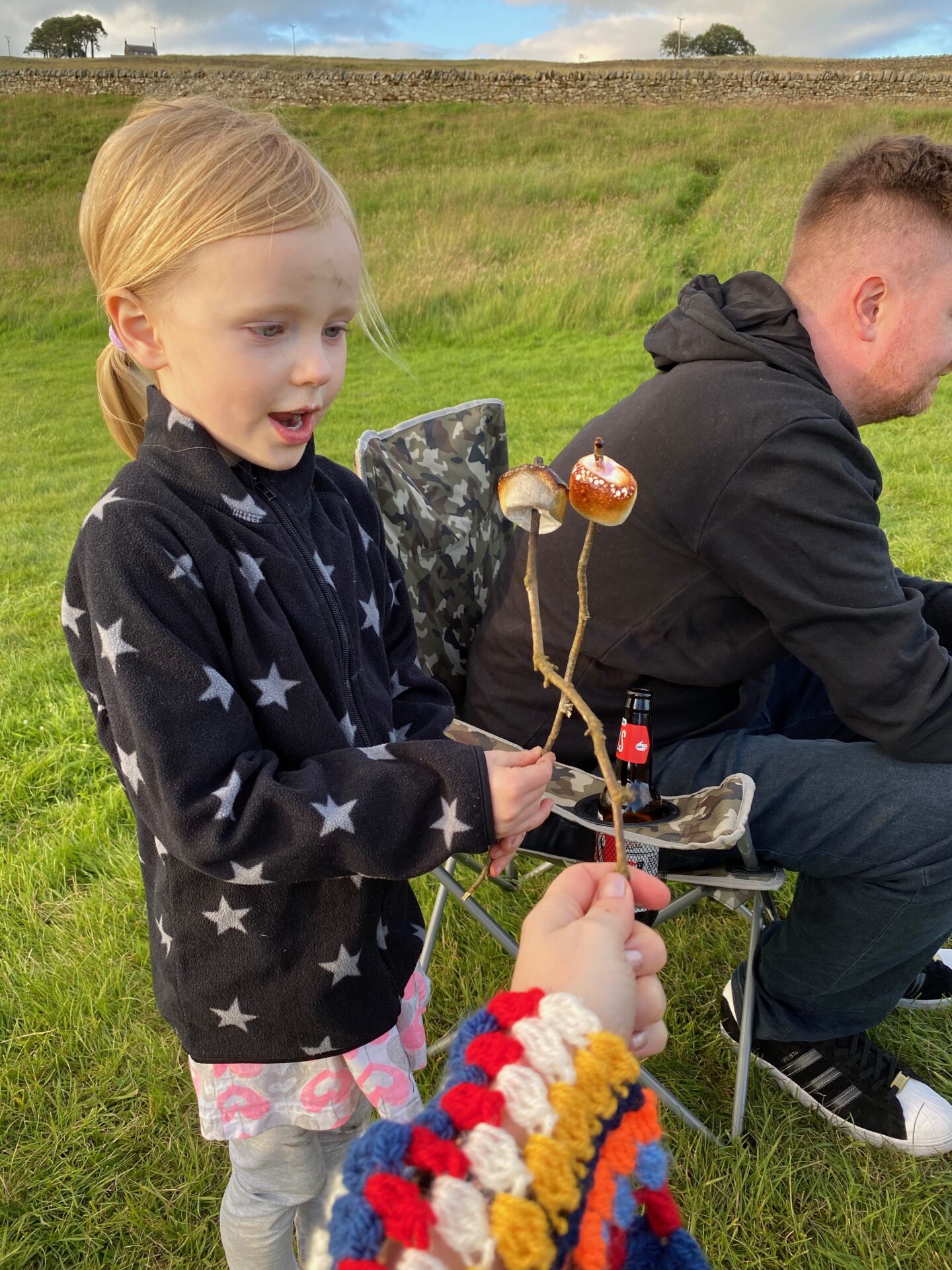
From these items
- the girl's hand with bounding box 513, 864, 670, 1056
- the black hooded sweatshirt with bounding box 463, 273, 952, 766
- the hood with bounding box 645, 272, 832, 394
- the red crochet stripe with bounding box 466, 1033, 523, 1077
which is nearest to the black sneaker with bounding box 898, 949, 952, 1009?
the black hooded sweatshirt with bounding box 463, 273, 952, 766

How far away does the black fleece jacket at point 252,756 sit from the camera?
3.87 feet

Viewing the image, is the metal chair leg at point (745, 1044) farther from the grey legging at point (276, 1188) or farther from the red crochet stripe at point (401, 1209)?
the red crochet stripe at point (401, 1209)

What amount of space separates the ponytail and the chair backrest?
2.35 ft

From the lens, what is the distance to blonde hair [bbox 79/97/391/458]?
3.95 ft

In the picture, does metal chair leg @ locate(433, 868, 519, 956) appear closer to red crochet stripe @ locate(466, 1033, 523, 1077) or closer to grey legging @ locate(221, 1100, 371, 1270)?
grey legging @ locate(221, 1100, 371, 1270)

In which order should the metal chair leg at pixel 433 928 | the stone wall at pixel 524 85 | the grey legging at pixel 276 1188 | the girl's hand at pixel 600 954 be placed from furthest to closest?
the stone wall at pixel 524 85
the metal chair leg at pixel 433 928
the grey legging at pixel 276 1188
the girl's hand at pixel 600 954

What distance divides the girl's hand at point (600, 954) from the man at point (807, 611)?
1.09 meters

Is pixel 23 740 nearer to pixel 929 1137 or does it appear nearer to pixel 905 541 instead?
pixel 929 1137

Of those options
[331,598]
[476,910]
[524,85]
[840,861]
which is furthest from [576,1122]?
[524,85]

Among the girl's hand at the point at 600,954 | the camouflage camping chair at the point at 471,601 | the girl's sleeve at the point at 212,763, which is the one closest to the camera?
the girl's hand at the point at 600,954

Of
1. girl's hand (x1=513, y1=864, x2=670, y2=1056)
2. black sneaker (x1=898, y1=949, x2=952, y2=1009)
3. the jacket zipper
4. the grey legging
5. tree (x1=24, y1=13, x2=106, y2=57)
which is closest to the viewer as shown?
girl's hand (x1=513, y1=864, x2=670, y2=1056)

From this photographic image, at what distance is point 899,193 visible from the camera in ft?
7.05

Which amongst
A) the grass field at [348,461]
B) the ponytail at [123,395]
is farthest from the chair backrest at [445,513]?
the grass field at [348,461]

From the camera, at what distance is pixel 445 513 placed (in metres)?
2.41
